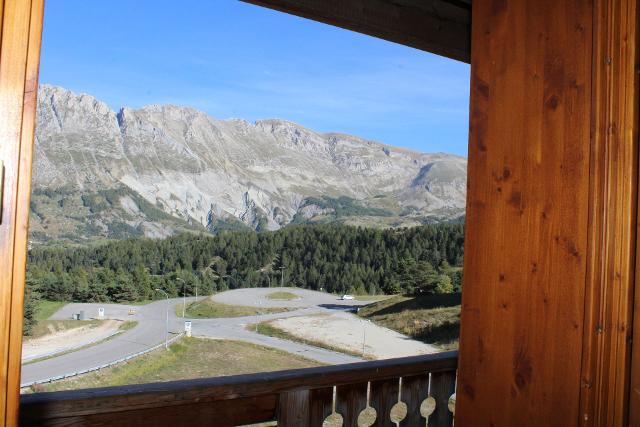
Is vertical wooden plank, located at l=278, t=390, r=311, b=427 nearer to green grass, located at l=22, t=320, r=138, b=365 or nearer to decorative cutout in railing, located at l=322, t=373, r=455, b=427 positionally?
decorative cutout in railing, located at l=322, t=373, r=455, b=427

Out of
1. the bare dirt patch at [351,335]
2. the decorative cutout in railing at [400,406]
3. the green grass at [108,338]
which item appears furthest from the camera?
the green grass at [108,338]

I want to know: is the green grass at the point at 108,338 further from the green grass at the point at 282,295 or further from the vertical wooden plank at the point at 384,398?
the vertical wooden plank at the point at 384,398

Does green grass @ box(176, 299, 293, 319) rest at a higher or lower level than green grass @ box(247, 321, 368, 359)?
higher

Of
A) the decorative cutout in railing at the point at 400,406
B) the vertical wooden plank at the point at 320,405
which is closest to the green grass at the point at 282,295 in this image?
the decorative cutout in railing at the point at 400,406

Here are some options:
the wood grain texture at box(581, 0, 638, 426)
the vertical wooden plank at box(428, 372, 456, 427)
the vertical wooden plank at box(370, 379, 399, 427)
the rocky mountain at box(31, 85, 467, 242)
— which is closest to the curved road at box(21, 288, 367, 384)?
the rocky mountain at box(31, 85, 467, 242)

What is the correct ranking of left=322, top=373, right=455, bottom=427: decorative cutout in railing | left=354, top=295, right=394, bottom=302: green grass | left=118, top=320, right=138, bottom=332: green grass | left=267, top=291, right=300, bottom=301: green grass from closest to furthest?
left=322, top=373, right=455, bottom=427: decorative cutout in railing, left=354, top=295, right=394, bottom=302: green grass, left=118, top=320, right=138, bottom=332: green grass, left=267, top=291, right=300, bottom=301: green grass

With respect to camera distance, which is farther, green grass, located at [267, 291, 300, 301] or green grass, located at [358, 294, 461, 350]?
green grass, located at [267, 291, 300, 301]

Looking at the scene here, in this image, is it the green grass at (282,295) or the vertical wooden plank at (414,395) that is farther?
the green grass at (282,295)

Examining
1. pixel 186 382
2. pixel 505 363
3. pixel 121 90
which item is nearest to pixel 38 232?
pixel 186 382
